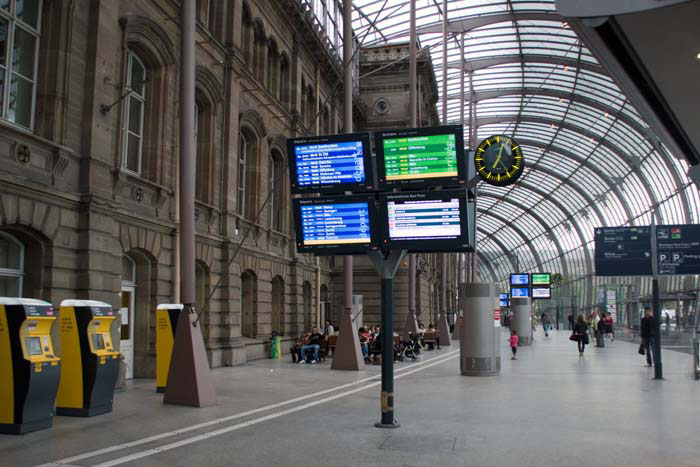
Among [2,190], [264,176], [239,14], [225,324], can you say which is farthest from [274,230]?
[2,190]

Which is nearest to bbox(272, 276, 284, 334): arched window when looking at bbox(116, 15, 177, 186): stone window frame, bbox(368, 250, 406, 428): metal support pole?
bbox(116, 15, 177, 186): stone window frame

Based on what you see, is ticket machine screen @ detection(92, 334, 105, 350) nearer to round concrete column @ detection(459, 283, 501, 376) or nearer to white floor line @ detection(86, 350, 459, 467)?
white floor line @ detection(86, 350, 459, 467)

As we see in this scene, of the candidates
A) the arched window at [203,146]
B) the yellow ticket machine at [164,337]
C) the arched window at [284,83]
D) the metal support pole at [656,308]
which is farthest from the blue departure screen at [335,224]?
the arched window at [284,83]

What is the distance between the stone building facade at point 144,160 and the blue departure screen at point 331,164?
7.06 ft

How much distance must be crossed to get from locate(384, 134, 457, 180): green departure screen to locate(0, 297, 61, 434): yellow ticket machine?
5922 mm

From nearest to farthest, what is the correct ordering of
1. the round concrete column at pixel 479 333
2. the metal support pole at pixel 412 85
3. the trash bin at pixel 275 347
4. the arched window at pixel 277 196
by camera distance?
the round concrete column at pixel 479 333 → the trash bin at pixel 275 347 → the metal support pole at pixel 412 85 → the arched window at pixel 277 196

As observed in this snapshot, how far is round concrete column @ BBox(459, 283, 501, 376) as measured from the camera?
61.9 ft

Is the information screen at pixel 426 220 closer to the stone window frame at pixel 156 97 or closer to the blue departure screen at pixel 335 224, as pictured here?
the blue departure screen at pixel 335 224

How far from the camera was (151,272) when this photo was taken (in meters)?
18.3

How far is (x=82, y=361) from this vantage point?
10.8 meters

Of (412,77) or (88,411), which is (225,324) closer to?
(88,411)

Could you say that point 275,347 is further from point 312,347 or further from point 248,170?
point 248,170

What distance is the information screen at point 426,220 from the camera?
34.2 feet

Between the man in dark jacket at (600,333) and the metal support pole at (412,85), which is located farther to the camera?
the man in dark jacket at (600,333)
